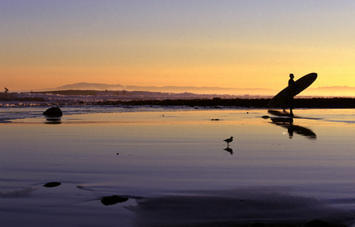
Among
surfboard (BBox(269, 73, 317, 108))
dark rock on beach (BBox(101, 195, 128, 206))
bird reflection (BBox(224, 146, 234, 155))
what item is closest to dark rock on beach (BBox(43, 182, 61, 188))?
dark rock on beach (BBox(101, 195, 128, 206))

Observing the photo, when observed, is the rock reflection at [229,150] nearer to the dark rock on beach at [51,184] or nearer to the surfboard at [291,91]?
the dark rock on beach at [51,184]

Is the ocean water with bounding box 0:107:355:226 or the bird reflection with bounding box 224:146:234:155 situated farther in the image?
the bird reflection with bounding box 224:146:234:155

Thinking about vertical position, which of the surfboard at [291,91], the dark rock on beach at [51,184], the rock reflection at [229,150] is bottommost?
the dark rock on beach at [51,184]

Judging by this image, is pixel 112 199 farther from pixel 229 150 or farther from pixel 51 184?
pixel 229 150

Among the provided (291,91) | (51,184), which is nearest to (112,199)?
(51,184)

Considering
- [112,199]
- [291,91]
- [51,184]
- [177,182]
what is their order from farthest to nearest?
[291,91] < [177,182] < [51,184] < [112,199]

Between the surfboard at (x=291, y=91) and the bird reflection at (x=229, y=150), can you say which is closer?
the bird reflection at (x=229, y=150)

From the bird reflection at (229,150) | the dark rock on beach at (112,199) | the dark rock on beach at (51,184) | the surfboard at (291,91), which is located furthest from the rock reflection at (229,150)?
the surfboard at (291,91)

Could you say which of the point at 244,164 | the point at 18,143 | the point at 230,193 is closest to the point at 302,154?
the point at 244,164

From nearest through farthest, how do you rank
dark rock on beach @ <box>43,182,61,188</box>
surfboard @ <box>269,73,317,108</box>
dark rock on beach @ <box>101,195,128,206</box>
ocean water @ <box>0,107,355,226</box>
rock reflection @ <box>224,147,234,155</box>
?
ocean water @ <box>0,107,355,226</box>, dark rock on beach @ <box>101,195,128,206</box>, dark rock on beach @ <box>43,182,61,188</box>, rock reflection @ <box>224,147,234,155</box>, surfboard @ <box>269,73,317,108</box>

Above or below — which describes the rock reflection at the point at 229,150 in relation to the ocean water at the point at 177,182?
above

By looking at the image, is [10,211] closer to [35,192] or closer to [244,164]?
[35,192]

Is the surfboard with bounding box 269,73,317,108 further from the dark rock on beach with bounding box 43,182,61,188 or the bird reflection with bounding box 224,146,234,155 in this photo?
the dark rock on beach with bounding box 43,182,61,188

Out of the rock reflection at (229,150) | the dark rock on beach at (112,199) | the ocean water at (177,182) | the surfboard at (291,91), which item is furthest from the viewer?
the surfboard at (291,91)
